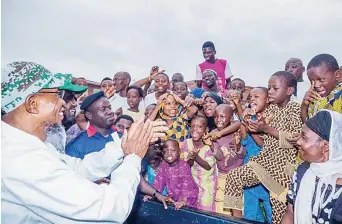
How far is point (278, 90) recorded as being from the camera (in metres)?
3.65

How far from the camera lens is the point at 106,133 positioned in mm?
4207

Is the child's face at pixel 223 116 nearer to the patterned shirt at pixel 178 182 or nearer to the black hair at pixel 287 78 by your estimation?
the patterned shirt at pixel 178 182

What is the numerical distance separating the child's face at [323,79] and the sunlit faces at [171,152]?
1.47 m

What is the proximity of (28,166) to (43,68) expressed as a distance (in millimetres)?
556

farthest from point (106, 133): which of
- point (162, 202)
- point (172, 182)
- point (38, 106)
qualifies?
point (38, 106)

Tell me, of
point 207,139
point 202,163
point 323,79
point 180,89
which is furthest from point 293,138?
point 180,89

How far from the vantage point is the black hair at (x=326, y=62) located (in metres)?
3.36

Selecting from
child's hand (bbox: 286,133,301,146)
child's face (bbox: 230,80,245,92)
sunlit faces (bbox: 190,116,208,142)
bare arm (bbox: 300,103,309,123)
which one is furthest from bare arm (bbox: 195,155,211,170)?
child's face (bbox: 230,80,245,92)

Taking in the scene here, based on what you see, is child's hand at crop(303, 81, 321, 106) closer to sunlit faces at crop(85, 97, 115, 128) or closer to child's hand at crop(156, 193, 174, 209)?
child's hand at crop(156, 193, 174, 209)

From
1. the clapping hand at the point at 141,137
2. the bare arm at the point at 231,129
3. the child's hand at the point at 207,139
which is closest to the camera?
the clapping hand at the point at 141,137

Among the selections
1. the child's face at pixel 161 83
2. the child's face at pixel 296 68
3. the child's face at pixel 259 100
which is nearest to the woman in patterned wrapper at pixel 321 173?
the child's face at pixel 259 100

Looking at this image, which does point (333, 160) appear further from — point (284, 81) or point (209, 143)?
point (209, 143)

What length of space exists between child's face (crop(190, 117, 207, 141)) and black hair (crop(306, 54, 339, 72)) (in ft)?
4.14

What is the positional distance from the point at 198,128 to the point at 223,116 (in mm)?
304
